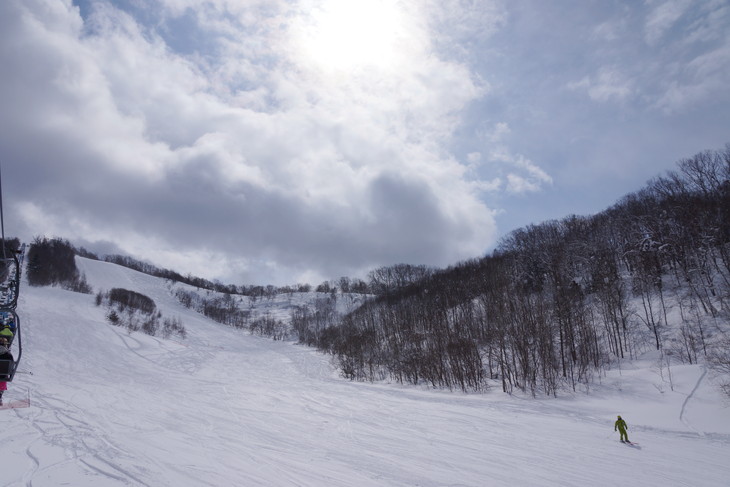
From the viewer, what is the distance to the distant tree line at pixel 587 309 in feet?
100

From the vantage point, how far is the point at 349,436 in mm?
13359

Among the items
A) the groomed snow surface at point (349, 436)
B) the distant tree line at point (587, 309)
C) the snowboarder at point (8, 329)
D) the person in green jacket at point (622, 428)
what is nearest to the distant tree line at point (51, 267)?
the groomed snow surface at point (349, 436)

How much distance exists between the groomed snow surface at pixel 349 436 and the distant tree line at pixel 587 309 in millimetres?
4767

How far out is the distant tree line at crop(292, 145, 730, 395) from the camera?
30547 millimetres

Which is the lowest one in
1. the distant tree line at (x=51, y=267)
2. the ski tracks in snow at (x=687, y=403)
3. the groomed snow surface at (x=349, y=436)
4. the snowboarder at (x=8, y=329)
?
the groomed snow surface at (x=349, y=436)

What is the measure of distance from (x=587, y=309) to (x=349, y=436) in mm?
39781

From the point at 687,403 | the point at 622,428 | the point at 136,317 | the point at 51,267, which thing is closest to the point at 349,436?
the point at 622,428

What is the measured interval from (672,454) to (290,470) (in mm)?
12991

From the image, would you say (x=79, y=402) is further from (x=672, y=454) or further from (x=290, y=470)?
(x=672, y=454)

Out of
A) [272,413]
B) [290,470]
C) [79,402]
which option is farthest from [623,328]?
[79,402]

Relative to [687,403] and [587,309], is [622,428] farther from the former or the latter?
[587,309]

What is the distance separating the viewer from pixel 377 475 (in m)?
9.45

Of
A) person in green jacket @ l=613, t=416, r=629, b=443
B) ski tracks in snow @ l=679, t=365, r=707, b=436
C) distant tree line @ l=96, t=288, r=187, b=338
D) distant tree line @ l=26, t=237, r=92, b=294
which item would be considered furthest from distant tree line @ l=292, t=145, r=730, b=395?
distant tree line @ l=26, t=237, r=92, b=294

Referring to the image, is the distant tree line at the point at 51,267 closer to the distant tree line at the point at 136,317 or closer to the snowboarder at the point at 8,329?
the distant tree line at the point at 136,317
